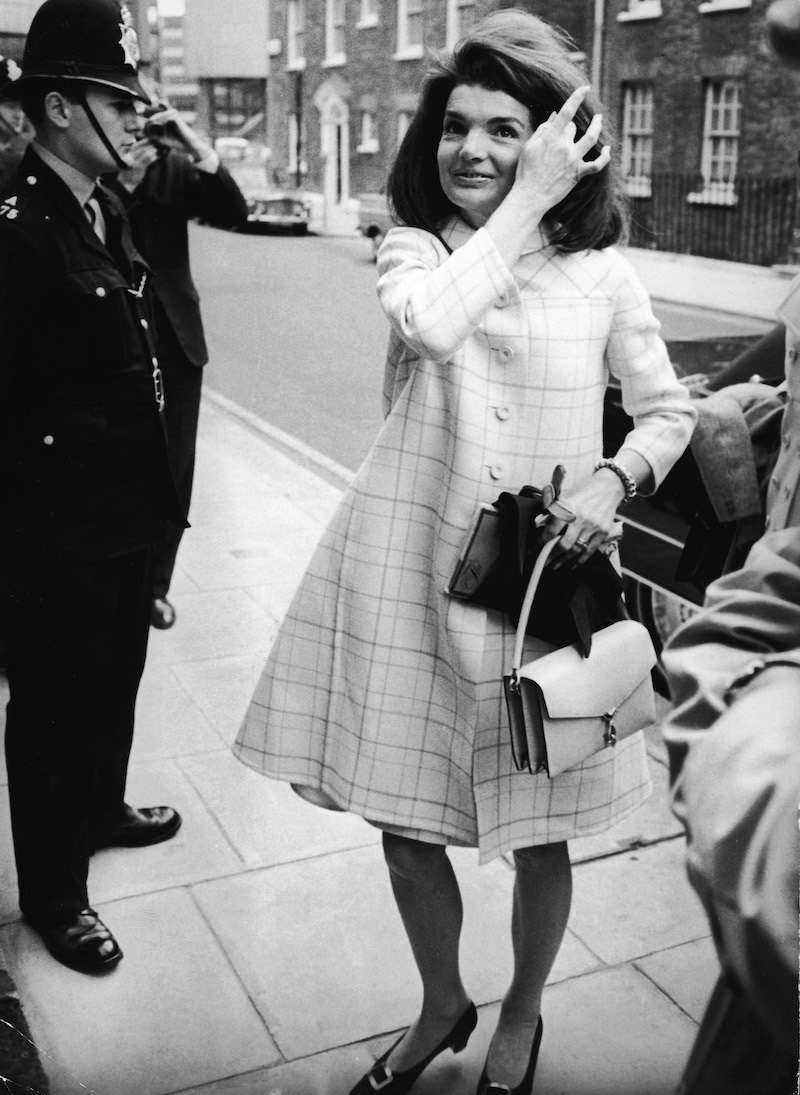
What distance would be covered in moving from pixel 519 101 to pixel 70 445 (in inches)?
48.5

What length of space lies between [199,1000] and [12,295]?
5.13ft

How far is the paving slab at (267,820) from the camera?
3496 millimetres

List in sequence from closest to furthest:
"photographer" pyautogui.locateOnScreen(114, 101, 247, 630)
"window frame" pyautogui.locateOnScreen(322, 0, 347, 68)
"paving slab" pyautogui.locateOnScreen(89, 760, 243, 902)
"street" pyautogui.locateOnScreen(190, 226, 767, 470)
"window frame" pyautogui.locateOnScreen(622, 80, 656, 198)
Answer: "paving slab" pyautogui.locateOnScreen(89, 760, 243, 902) → "photographer" pyautogui.locateOnScreen(114, 101, 247, 630) → "window frame" pyautogui.locateOnScreen(322, 0, 347, 68) → "street" pyautogui.locateOnScreen(190, 226, 767, 470) → "window frame" pyautogui.locateOnScreen(622, 80, 656, 198)

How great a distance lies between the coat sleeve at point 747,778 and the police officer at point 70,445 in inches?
77.9

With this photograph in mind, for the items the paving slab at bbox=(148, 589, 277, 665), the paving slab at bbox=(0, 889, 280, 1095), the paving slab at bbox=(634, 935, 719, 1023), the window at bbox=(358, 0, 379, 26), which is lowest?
the paving slab at bbox=(148, 589, 277, 665)

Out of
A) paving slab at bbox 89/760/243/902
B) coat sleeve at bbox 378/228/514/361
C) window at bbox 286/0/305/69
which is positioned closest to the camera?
coat sleeve at bbox 378/228/514/361

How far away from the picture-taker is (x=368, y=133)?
8.15m

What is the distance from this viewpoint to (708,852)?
934 millimetres

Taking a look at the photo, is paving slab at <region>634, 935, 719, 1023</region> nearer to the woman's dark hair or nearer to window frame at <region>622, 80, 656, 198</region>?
the woman's dark hair

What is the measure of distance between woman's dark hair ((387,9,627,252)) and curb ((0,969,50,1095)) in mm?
1806

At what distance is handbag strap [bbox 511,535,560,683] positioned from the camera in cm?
215

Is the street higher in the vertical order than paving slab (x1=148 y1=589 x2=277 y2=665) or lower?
higher

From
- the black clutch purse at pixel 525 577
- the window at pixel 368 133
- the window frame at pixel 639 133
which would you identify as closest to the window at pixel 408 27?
the window at pixel 368 133

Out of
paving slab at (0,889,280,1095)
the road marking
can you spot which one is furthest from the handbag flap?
the road marking
